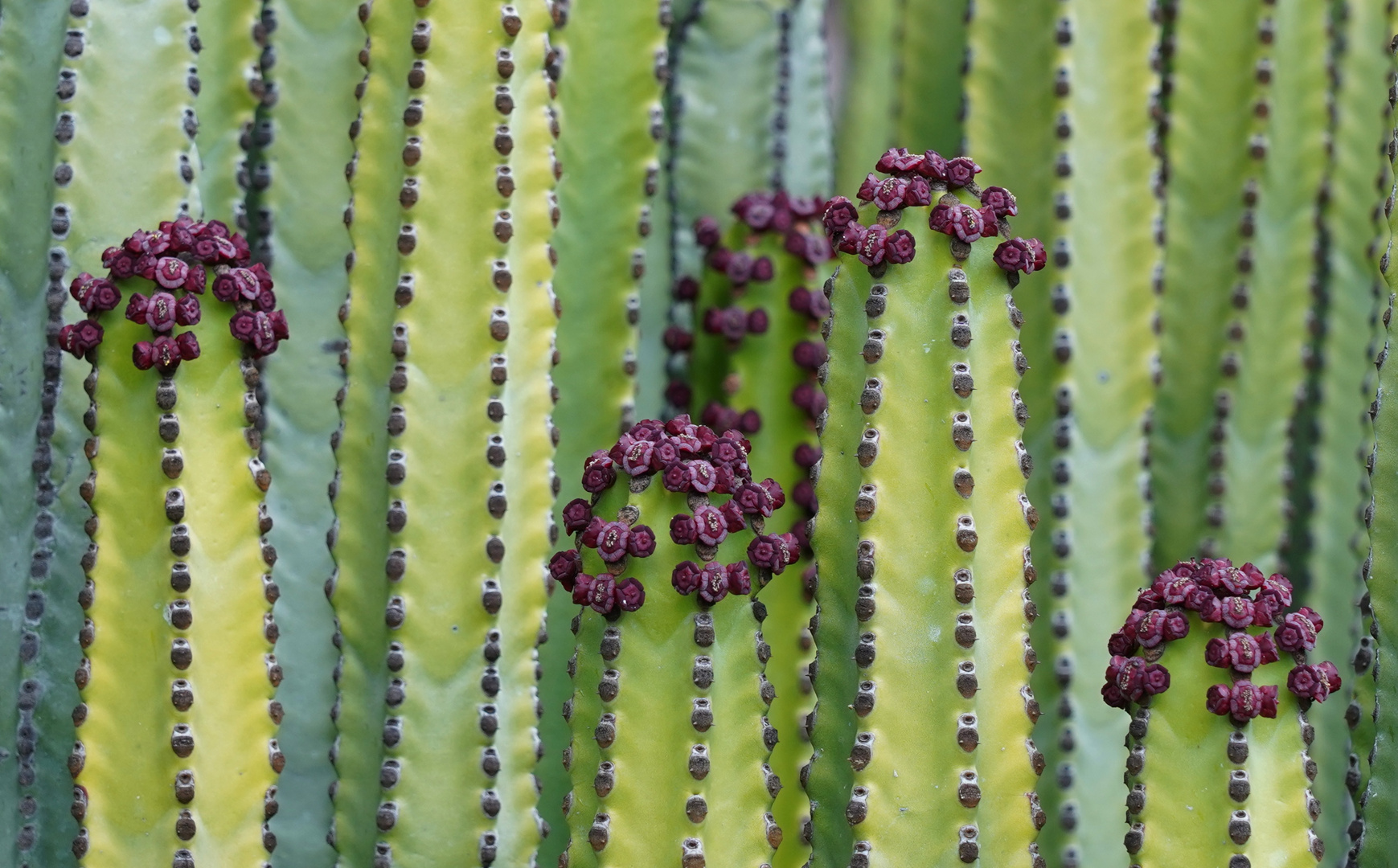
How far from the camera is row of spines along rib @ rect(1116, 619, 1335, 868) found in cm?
209

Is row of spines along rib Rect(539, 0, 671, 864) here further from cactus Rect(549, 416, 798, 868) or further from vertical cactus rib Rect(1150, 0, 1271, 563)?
vertical cactus rib Rect(1150, 0, 1271, 563)

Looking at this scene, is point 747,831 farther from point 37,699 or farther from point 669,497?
point 37,699

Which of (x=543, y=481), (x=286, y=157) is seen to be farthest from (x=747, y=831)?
(x=286, y=157)

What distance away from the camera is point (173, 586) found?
2.24 metres

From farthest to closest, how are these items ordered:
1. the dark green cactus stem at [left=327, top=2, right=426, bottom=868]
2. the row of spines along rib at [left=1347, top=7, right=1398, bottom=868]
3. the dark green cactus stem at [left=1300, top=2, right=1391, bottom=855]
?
the dark green cactus stem at [left=1300, top=2, right=1391, bottom=855]
the dark green cactus stem at [left=327, top=2, right=426, bottom=868]
the row of spines along rib at [left=1347, top=7, right=1398, bottom=868]

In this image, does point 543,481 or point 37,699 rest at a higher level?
point 543,481

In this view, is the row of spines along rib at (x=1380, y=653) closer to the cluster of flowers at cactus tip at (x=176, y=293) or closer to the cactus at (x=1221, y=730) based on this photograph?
the cactus at (x=1221, y=730)

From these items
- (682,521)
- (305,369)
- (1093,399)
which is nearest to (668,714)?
(682,521)

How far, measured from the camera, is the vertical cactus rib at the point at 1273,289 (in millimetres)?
3209

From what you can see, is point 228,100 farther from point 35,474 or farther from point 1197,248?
point 1197,248

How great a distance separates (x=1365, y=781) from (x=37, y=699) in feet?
7.15

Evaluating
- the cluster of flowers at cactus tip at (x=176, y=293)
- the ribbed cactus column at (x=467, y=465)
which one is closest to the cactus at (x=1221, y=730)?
the ribbed cactus column at (x=467, y=465)

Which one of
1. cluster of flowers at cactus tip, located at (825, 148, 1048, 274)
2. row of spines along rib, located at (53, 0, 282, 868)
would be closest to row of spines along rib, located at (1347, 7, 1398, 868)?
cluster of flowers at cactus tip, located at (825, 148, 1048, 274)

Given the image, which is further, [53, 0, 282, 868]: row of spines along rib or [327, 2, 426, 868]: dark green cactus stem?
[327, 2, 426, 868]: dark green cactus stem
